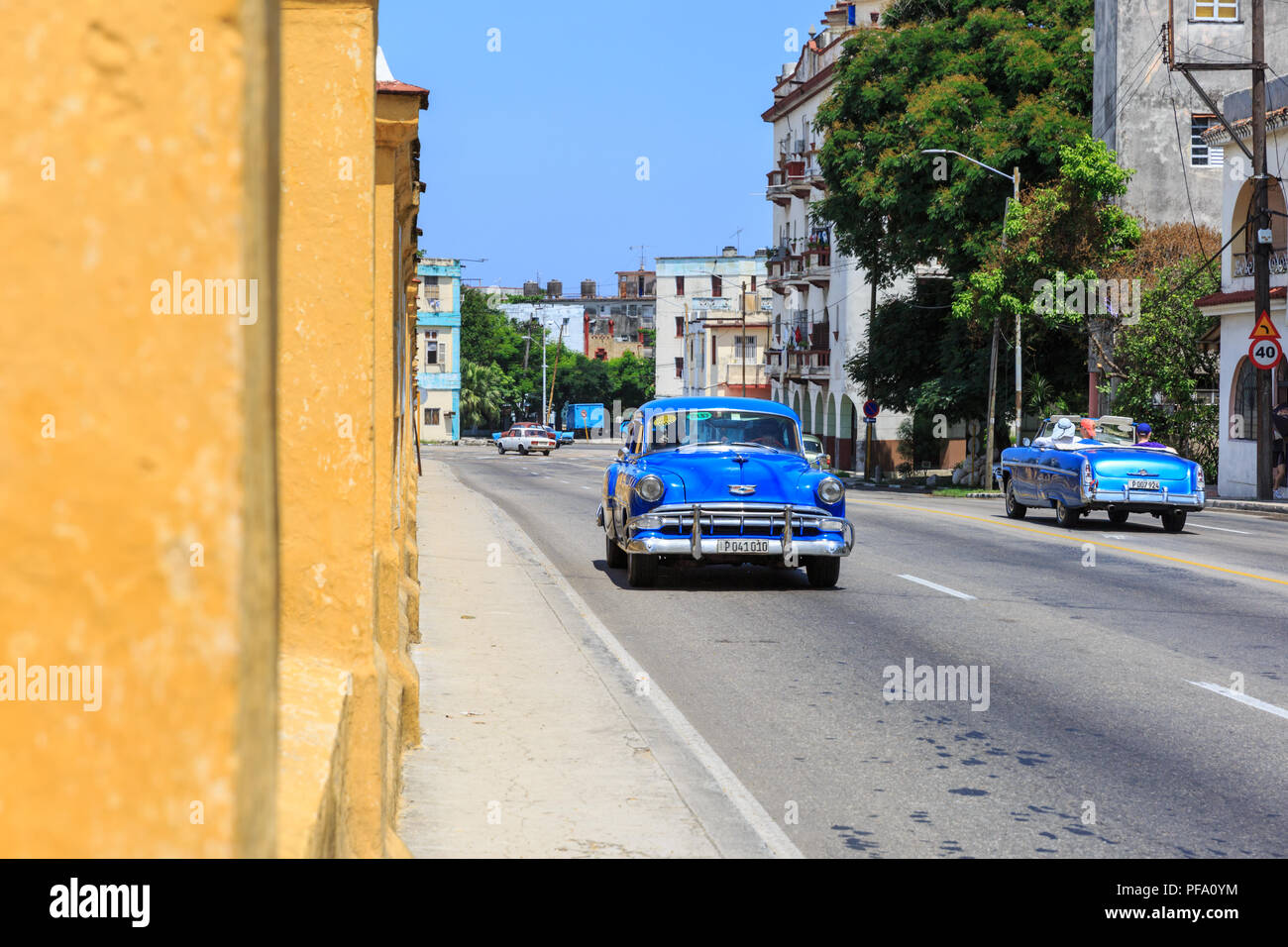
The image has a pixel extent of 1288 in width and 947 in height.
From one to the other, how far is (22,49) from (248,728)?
680 mm

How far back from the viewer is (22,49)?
1475mm

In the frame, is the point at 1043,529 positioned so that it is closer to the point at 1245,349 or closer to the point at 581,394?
the point at 1245,349

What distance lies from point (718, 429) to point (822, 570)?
2.09 m

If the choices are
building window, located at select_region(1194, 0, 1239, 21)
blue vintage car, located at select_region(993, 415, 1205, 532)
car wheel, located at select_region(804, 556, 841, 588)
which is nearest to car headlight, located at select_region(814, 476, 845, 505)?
car wheel, located at select_region(804, 556, 841, 588)

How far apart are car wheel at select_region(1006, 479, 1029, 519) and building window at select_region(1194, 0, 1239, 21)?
2538 cm

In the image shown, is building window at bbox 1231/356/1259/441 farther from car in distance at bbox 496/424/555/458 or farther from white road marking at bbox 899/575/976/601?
car in distance at bbox 496/424/555/458

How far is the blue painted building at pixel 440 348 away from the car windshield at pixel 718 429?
91.0 meters

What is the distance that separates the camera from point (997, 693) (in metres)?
10.3

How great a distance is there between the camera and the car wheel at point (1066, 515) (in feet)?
81.4

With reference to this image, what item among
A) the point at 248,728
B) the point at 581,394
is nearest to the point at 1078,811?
the point at 248,728

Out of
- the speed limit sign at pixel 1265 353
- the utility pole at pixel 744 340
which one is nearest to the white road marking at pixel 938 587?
the speed limit sign at pixel 1265 353

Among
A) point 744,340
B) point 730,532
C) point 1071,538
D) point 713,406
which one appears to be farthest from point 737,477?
point 744,340

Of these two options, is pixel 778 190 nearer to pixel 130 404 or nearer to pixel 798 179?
pixel 798 179
